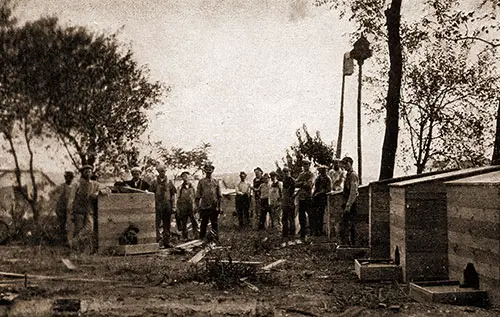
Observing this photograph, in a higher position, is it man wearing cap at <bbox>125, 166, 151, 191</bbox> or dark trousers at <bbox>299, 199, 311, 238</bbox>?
man wearing cap at <bbox>125, 166, 151, 191</bbox>

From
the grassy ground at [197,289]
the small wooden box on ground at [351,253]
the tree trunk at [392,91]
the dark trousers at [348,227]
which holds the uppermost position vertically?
the tree trunk at [392,91]

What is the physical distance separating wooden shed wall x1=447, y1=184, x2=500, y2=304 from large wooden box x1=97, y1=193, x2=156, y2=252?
266 inches

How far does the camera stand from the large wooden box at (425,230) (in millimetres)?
9117

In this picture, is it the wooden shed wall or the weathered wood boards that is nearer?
the wooden shed wall

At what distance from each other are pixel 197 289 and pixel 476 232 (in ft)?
12.0

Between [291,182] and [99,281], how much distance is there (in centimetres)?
872

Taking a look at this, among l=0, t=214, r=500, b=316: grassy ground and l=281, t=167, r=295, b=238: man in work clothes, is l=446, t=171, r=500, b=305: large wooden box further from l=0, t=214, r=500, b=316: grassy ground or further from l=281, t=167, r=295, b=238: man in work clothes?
l=281, t=167, r=295, b=238: man in work clothes

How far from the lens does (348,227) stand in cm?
1330

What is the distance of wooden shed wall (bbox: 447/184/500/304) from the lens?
23.7 feet

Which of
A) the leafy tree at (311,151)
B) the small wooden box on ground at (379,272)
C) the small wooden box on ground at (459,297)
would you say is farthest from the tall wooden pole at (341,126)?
the small wooden box on ground at (459,297)

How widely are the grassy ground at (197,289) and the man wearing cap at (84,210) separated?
0.49m

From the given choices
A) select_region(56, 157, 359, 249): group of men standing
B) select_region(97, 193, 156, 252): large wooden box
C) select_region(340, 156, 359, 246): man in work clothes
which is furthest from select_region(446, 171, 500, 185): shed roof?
select_region(97, 193, 156, 252): large wooden box

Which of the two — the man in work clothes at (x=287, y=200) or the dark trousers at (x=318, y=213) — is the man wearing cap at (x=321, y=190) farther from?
the man in work clothes at (x=287, y=200)

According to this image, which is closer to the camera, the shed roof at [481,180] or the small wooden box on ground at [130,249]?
the shed roof at [481,180]
